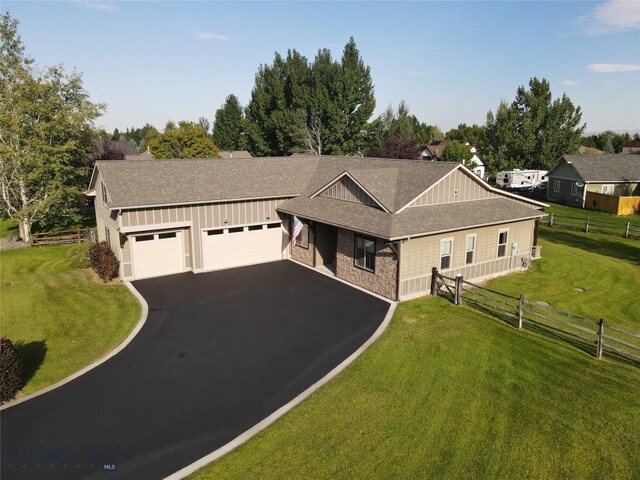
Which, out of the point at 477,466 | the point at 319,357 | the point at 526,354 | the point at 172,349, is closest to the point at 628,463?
the point at 477,466

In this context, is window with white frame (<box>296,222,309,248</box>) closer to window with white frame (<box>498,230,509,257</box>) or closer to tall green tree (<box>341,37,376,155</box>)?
window with white frame (<box>498,230,509,257</box>)

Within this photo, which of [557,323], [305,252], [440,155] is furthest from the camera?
[440,155]

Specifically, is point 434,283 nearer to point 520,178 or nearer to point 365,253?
point 365,253

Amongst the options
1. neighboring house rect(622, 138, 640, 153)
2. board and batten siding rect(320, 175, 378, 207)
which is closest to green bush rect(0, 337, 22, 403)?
board and batten siding rect(320, 175, 378, 207)

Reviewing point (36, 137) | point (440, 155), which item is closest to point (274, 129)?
point (440, 155)

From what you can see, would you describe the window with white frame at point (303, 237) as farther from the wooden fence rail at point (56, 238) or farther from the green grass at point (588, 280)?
the wooden fence rail at point (56, 238)

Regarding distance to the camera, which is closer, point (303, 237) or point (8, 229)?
point (303, 237)
